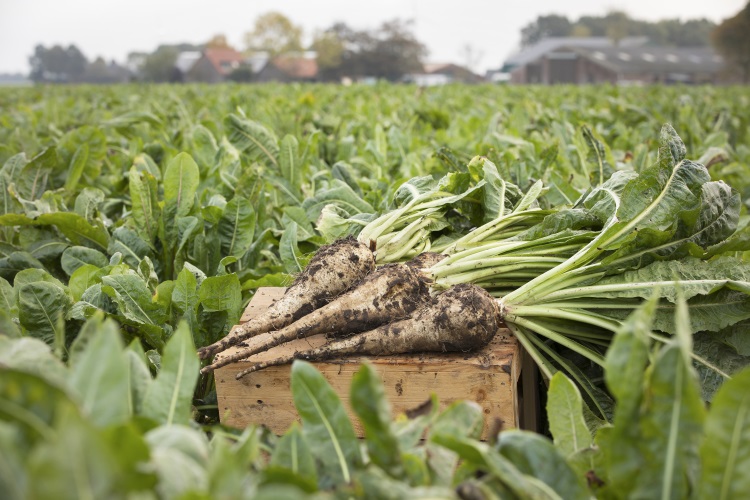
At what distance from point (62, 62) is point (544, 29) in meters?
83.0

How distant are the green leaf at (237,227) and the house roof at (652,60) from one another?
68803 mm

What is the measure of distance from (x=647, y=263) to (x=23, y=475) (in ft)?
7.48

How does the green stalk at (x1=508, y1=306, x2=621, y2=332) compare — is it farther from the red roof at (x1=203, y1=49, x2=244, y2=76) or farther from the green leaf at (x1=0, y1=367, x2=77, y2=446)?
the red roof at (x1=203, y1=49, x2=244, y2=76)

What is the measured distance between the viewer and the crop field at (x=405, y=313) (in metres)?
1.05

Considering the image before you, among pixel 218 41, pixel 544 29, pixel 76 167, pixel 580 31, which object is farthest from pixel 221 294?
pixel 544 29

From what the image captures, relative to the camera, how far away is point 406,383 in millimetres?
2385

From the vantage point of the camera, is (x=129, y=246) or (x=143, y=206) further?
(x=143, y=206)

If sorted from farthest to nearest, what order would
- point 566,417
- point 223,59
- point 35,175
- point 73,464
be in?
point 223,59, point 35,175, point 566,417, point 73,464

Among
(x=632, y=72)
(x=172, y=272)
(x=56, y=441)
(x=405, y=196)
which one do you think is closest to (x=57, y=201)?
(x=172, y=272)

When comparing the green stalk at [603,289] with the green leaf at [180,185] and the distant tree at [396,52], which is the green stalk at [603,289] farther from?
the distant tree at [396,52]

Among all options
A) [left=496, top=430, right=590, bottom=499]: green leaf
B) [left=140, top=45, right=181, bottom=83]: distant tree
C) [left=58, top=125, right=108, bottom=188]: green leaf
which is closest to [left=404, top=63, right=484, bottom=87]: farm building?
[left=140, top=45, right=181, bottom=83]: distant tree

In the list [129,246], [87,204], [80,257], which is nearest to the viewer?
[80,257]

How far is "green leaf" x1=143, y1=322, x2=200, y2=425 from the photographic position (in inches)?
53.6

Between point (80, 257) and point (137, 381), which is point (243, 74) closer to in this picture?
point (80, 257)
